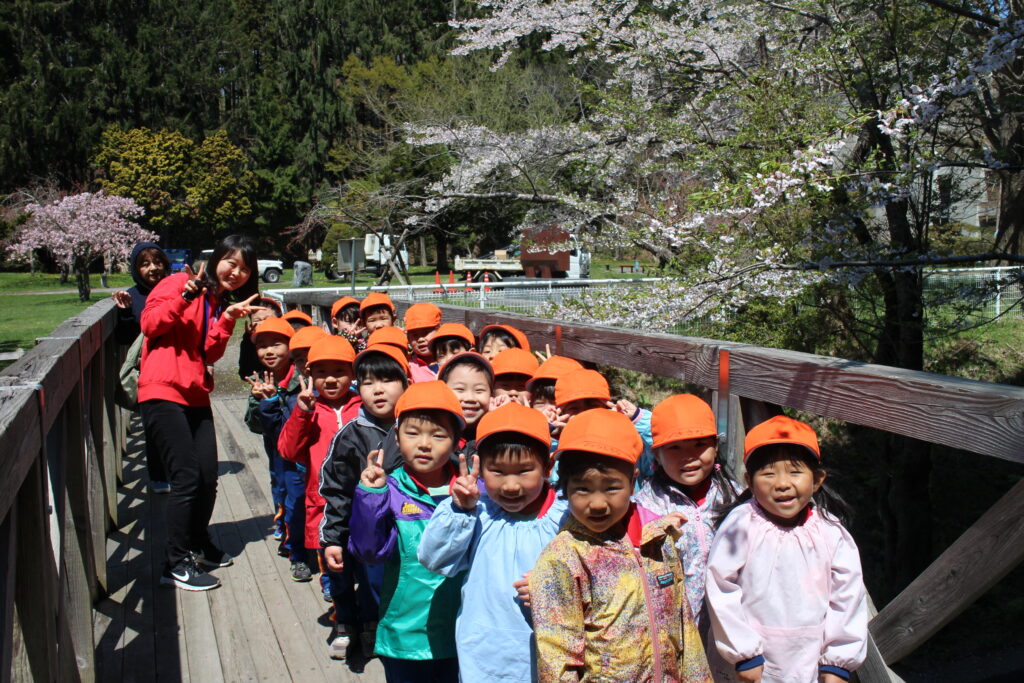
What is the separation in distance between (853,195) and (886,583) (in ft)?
10.6

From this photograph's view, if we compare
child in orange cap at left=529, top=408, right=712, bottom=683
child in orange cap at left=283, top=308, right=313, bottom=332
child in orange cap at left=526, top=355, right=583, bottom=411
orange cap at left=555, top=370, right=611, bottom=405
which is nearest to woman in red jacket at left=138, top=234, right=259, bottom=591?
child in orange cap at left=283, top=308, right=313, bottom=332

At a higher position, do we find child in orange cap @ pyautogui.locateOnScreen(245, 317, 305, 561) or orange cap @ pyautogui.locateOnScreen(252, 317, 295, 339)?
orange cap @ pyautogui.locateOnScreen(252, 317, 295, 339)

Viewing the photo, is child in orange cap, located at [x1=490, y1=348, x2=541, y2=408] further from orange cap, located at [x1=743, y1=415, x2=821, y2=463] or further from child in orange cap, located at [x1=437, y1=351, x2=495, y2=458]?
orange cap, located at [x1=743, y1=415, x2=821, y2=463]

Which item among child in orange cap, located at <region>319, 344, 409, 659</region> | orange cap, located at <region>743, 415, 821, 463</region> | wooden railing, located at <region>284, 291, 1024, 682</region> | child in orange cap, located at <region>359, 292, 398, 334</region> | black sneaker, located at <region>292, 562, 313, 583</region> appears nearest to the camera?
wooden railing, located at <region>284, 291, 1024, 682</region>

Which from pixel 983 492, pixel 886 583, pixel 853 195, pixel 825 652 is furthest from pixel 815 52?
pixel 825 652

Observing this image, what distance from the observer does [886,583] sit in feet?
22.4

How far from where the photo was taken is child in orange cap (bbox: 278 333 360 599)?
3.67 m

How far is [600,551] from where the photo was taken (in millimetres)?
2174

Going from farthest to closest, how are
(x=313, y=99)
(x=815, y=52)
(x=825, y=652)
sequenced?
(x=313, y=99), (x=815, y=52), (x=825, y=652)

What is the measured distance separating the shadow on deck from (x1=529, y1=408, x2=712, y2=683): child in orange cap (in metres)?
1.52

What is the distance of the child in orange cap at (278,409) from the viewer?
4.21 meters

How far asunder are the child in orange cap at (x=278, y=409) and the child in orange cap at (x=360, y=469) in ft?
2.27

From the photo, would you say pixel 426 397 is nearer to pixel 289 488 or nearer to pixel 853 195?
pixel 289 488

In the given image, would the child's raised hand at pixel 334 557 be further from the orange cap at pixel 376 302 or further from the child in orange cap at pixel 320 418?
the orange cap at pixel 376 302
